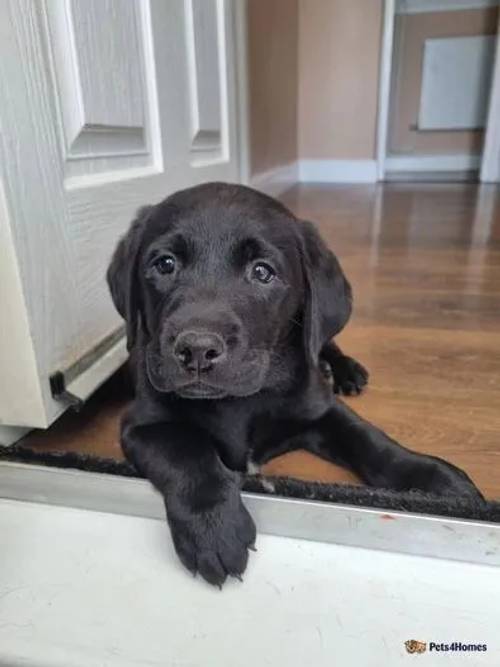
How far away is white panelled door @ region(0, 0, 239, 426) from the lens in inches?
33.2

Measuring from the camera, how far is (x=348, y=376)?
121cm

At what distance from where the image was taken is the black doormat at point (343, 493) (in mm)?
741

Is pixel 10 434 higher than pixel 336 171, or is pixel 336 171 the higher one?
pixel 10 434

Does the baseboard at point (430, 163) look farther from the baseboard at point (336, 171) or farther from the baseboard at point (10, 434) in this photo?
the baseboard at point (10, 434)

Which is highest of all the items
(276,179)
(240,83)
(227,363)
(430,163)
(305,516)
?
(240,83)

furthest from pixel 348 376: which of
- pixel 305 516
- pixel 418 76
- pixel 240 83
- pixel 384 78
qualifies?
pixel 418 76

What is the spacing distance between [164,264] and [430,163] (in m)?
5.71

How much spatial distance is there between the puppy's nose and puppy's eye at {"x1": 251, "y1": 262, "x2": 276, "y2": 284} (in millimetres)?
179

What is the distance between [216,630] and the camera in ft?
2.14

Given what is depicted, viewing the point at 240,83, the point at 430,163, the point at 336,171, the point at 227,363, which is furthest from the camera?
the point at 430,163

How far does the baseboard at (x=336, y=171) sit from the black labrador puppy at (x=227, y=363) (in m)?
4.68

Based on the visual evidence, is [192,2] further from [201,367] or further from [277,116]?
[277,116]

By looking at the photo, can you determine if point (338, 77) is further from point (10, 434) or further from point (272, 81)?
point (10, 434)

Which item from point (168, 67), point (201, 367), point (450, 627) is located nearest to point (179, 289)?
point (201, 367)
